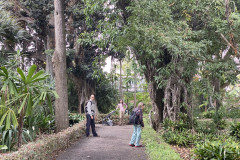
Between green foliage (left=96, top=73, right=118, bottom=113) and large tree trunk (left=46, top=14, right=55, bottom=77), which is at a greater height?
large tree trunk (left=46, top=14, right=55, bottom=77)

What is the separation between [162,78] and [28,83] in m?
5.90

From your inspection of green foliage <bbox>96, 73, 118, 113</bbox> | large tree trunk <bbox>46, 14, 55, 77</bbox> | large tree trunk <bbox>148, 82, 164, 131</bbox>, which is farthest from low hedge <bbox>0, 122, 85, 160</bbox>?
green foliage <bbox>96, 73, 118, 113</bbox>

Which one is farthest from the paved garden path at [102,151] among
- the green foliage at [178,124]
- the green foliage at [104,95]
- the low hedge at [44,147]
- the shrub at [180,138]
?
the green foliage at [104,95]

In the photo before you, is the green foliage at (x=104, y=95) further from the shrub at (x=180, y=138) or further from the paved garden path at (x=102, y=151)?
the paved garden path at (x=102, y=151)

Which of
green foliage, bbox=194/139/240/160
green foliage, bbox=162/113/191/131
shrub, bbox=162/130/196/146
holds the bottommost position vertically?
shrub, bbox=162/130/196/146

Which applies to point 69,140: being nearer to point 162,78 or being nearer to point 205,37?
point 162,78

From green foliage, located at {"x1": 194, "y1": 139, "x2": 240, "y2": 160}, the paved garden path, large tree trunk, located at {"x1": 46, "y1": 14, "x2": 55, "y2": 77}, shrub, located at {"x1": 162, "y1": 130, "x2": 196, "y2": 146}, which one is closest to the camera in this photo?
green foliage, located at {"x1": 194, "y1": 139, "x2": 240, "y2": 160}

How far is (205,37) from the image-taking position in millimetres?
10016

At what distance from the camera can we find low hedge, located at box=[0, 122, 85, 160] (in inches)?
188

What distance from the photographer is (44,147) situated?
5.89m

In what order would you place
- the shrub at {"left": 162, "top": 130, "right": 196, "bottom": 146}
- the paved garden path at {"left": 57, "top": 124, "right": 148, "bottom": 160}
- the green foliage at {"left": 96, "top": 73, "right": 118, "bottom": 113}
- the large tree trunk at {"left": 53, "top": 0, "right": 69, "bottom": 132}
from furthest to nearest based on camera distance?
the green foliage at {"left": 96, "top": 73, "right": 118, "bottom": 113}, the large tree trunk at {"left": 53, "top": 0, "right": 69, "bottom": 132}, the shrub at {"left": 162, "top": 130, "right": 196, "bottom": 146}, the paved garden path at {"left": 57, "top": 124, "right": 148, "bottom": 160}

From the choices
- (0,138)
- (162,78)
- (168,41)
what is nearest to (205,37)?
(162,78)

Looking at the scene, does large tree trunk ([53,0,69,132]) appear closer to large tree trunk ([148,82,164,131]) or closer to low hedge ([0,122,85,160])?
low hedge ([0,122,85,160])

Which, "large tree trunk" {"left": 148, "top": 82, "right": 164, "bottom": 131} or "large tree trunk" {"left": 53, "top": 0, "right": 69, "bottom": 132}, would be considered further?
"large tree trunk" {"left": 148, "top": 82, "right": 164, "bottom": 131}
